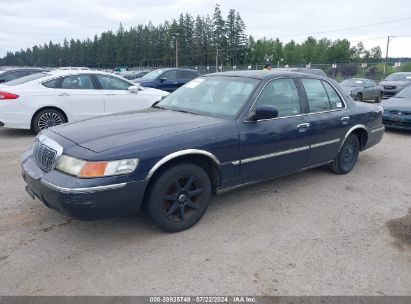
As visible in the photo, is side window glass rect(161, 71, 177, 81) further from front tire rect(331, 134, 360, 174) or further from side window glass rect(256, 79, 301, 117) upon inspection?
side window glass rect(256, 79, 301, 117)

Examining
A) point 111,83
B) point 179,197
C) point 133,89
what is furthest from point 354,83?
point 179,197

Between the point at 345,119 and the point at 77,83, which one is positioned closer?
the point at 345,119

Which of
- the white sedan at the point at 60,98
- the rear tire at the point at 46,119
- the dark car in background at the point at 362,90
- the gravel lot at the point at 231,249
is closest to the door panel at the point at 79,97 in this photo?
the white sedan at the point at 60,98

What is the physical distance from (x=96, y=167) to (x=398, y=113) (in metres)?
9.11

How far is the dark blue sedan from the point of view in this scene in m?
3.39

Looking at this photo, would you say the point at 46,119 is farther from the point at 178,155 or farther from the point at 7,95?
the point at 178,155

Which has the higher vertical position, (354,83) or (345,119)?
(354,83)

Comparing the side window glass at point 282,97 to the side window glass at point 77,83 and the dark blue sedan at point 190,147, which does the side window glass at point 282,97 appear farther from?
the side window glass at point 77,83

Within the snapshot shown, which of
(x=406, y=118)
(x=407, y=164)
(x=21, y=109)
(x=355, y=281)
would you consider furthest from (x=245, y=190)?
(x=406, y=118)

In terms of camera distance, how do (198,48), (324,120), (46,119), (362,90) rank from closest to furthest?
(324,120), (46,119), (362,90), (198,48)

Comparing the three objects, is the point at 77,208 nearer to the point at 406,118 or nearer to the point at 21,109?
the point at 21,109

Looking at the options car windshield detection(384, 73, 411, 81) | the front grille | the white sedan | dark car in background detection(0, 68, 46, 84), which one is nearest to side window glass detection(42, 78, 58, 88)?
the white sedan

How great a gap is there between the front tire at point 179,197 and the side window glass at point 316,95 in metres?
2.09

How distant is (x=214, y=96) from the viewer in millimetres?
4824
